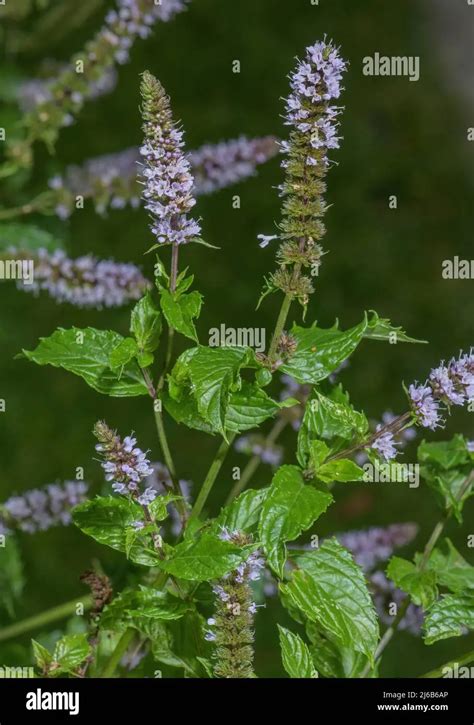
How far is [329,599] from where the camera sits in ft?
2.89

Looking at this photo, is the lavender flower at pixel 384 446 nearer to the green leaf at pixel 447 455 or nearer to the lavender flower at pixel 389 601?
the green leaf at pixel 447 455

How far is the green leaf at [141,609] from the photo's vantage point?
87 centimetres

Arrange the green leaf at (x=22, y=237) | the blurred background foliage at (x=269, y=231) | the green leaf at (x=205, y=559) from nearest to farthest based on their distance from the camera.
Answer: the green leaf at (x=205, y=559), the green leaf at (x=22, y=237), the blurred background foliage at (x=269, y=231)

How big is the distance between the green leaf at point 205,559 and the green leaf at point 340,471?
0.36 ft

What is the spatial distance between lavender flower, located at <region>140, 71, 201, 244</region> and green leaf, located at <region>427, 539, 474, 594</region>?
413mm

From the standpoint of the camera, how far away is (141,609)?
2.88ft

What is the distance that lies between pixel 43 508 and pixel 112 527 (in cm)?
38

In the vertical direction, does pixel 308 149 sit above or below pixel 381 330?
above

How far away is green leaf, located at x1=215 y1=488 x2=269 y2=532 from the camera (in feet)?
2.87

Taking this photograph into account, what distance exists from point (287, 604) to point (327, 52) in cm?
51
